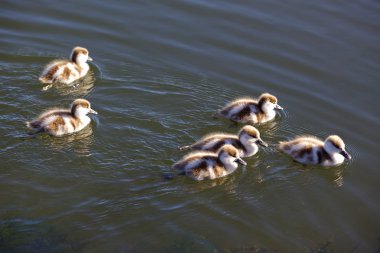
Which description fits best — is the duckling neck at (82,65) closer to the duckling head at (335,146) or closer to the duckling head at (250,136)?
the duckling head at (250,136)

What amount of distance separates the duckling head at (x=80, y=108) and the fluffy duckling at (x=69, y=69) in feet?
2.63

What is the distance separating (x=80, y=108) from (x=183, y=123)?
1.19 metres

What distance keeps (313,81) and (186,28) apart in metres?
2.07

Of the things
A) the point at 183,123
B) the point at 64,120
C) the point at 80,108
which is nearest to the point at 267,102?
the point at 183,123

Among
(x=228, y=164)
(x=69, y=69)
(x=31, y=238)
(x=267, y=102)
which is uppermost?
(x=267, y=102)

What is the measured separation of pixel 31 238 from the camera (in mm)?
6059

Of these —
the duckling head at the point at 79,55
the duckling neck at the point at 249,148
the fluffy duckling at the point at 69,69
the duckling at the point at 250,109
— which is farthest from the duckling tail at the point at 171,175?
the duckling head at the point at 79,55

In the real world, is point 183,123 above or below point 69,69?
below

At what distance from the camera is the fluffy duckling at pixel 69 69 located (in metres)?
8.39

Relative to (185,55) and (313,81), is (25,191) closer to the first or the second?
(185,55)

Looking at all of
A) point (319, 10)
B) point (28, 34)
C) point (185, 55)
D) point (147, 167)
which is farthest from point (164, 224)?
point (319, 10)

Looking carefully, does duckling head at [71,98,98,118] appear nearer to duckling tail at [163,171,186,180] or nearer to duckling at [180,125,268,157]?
duckling at [180,125,268,157]

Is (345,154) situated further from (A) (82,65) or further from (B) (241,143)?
(A) (82,65)

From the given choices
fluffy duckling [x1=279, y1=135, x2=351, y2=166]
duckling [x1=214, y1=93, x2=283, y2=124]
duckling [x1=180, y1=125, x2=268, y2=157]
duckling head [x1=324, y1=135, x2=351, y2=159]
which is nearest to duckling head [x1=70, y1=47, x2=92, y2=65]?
duckling [x1=214, y1=93, x2=283, y2=124]
